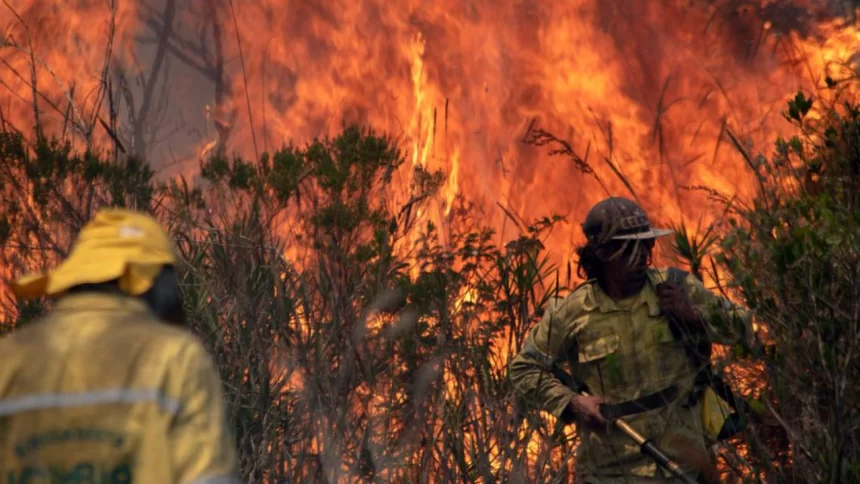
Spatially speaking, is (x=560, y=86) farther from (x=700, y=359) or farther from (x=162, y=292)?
(x=162, y=292)

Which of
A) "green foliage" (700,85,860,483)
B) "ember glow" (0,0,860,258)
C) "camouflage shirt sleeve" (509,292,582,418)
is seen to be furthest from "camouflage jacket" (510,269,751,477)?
"ember glow" (0,0,860,258)

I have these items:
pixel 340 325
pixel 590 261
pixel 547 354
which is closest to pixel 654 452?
pixel 547 354

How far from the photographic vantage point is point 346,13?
38.7 feet

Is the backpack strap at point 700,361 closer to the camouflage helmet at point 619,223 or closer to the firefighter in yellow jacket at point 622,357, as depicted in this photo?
the firefighter in yellow jacket at point 622,357

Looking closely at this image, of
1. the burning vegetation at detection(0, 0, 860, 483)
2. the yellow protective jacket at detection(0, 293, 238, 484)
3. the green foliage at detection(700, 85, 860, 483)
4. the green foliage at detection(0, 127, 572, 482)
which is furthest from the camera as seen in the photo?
the green foliage at detection(0, 127, 572, 482)

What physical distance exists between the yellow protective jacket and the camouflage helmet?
2.55 m

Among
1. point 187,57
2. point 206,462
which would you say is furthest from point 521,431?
point 187,57

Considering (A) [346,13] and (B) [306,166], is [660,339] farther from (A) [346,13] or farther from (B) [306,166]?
(A) [346,13]

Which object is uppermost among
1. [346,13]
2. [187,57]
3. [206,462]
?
[187,57]

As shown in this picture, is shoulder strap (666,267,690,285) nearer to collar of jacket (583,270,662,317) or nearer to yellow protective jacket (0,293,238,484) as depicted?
collar of jacket (583,270,662,317)

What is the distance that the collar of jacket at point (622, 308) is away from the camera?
4.79m

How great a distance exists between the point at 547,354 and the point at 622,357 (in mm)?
327

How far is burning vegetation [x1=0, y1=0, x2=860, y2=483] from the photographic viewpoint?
4.12m

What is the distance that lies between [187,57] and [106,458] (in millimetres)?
13926
